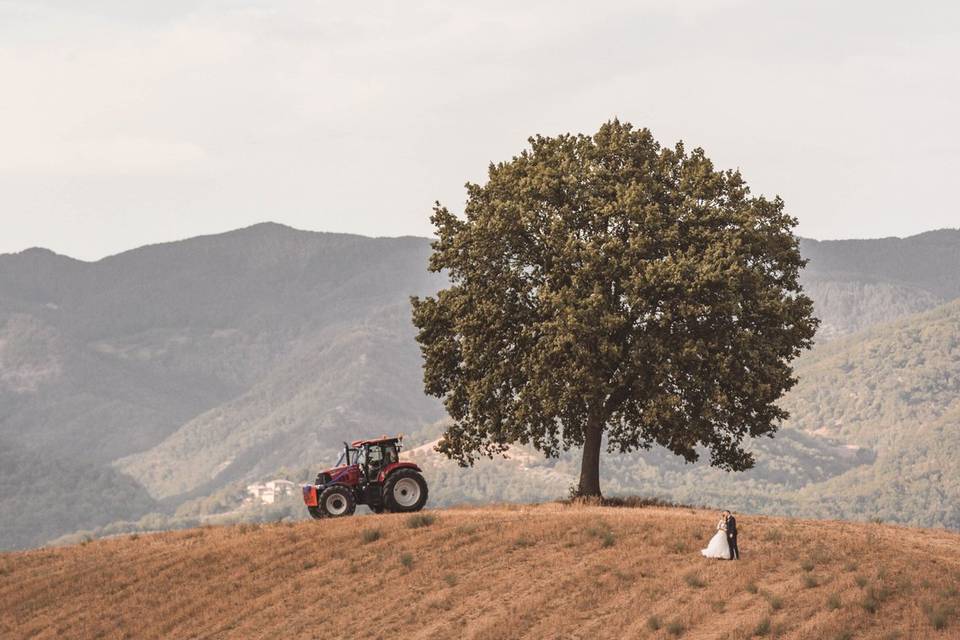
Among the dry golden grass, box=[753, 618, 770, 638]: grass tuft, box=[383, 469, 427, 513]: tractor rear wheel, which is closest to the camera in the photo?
box=[753, 618, 770, 638]: grass tuft

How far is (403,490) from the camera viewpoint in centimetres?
5472

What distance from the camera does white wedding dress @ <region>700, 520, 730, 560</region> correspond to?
137 ft

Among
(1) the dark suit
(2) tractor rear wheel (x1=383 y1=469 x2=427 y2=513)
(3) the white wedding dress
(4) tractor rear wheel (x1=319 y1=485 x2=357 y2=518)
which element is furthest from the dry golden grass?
(2) tractor rear wheel (x1=383 y1=469 x2=427 y2=513)

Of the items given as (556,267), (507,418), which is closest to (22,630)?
(507,418)

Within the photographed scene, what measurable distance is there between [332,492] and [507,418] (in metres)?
7.60

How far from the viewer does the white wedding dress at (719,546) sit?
41.8 m

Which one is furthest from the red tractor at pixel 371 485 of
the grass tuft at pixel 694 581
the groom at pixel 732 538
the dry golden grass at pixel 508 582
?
the grass tuft at pixel 694 581

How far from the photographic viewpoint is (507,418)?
5591 centimetres

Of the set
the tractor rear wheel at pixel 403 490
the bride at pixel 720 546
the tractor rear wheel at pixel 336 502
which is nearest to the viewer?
the bride at pixel 720 546

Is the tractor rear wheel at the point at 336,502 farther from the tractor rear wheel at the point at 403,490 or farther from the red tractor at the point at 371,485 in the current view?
the tractor rear wheel at the point at 403,490

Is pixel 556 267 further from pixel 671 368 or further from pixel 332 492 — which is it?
Answer: pixel 332 492

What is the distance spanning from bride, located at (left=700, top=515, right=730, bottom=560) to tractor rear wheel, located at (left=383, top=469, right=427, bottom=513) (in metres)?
15.2

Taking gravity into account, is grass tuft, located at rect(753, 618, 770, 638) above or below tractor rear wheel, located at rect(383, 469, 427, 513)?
below

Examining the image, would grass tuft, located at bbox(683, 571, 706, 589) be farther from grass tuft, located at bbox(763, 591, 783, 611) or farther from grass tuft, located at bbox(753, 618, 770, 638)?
grass tuft, located at bbox(753, 618, 770, 638)
